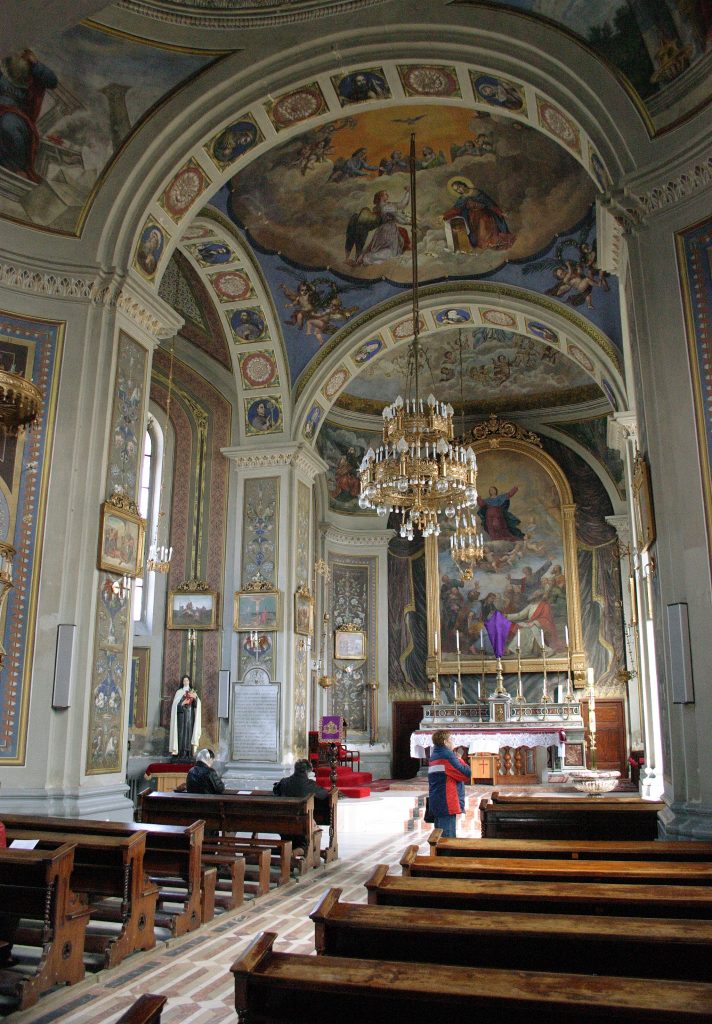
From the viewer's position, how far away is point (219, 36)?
9219 mm

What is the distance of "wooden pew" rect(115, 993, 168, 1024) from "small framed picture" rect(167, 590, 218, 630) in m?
13.3

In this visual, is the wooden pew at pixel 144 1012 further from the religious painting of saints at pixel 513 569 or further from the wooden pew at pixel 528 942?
the religious painting of saints at pixel 513 569

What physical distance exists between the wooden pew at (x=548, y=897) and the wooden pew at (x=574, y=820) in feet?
11.2

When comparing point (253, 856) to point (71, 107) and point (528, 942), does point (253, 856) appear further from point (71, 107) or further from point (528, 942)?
point (71, 107)

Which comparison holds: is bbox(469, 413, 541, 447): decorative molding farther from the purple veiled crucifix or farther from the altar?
the altar

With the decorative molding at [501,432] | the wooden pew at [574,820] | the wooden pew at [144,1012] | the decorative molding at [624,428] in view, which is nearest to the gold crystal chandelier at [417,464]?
the decorative molding at [624,428]

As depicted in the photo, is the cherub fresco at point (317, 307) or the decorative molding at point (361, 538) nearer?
the cherub fresco at point (317, 307)

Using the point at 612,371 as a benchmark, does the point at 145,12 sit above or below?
above

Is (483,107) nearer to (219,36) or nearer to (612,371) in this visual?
(219,36)

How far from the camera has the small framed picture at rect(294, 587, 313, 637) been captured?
46.7 feet

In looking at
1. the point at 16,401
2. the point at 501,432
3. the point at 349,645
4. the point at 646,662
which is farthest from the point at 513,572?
the point at 16,401

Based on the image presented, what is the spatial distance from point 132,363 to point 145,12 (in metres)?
3.71

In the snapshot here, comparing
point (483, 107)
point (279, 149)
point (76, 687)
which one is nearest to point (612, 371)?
point (483, 107)

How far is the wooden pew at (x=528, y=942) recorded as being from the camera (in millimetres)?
2951
